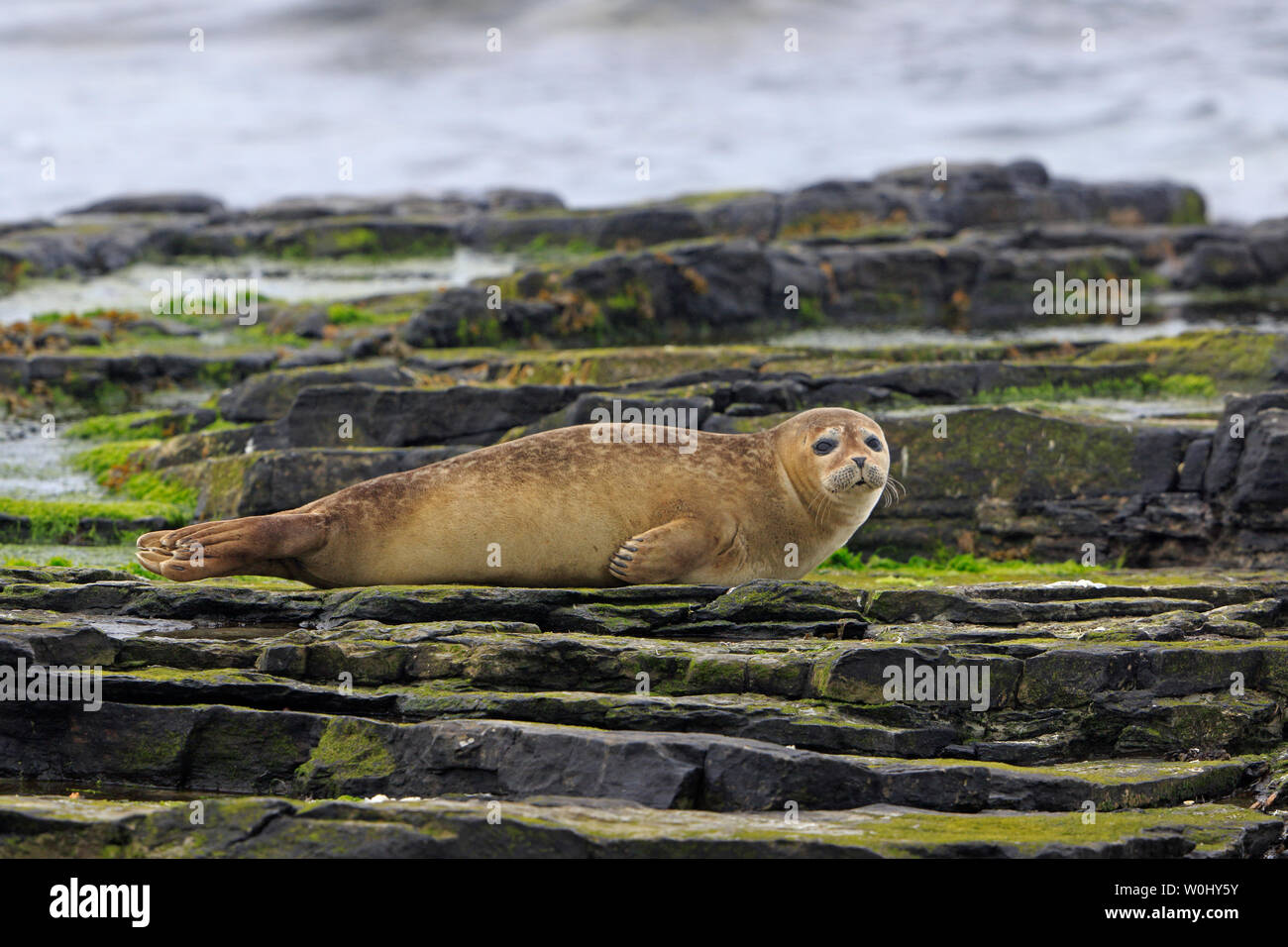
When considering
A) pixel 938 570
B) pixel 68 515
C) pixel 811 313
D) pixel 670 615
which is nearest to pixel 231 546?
pixel 670 615

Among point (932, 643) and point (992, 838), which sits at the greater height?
point (932, 643)

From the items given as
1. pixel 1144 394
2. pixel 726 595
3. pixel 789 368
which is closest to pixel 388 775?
pixel 726 595

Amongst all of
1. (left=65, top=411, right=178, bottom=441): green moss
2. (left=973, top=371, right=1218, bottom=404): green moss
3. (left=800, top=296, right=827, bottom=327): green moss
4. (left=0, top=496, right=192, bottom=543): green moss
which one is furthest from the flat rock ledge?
(left=800, top=296, right=827, bottom=327): green moss

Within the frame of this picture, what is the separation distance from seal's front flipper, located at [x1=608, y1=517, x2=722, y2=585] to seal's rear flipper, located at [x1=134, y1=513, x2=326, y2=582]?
67.1 inches

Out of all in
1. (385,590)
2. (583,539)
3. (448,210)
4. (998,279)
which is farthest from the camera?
(448,210)

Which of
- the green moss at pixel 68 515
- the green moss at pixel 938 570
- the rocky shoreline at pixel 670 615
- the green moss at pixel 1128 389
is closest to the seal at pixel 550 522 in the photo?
the rocky shoreline at pixel 670 615

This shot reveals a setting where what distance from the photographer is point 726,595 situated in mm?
7793

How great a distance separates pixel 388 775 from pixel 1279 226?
1042 inches

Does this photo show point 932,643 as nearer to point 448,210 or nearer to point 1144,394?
point 1144,394

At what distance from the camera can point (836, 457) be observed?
8.62 meters

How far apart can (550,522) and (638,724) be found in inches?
85.2

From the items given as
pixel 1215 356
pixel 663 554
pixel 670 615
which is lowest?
pixel 670 615

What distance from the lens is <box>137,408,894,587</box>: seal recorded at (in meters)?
8.28

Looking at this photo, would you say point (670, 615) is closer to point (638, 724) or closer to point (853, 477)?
point (638, 724)
